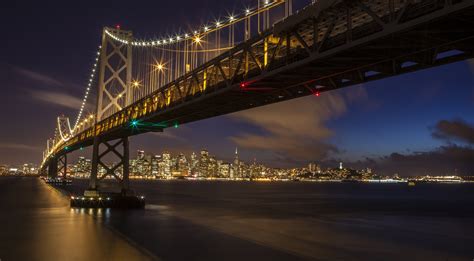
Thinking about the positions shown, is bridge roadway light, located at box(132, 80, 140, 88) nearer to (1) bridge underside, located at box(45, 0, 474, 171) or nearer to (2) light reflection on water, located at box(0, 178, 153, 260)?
(2) light reflection on water, located at box(0, 178, 153, 260)

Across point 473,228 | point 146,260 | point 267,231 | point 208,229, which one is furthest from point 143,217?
point 473,228

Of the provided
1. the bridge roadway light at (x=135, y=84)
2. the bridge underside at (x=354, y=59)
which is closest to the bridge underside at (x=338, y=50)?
the bridge underside at (x=354, y=59)

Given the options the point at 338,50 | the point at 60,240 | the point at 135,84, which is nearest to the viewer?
the point at 338,50

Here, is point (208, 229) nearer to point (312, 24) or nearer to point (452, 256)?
point (452, 256)

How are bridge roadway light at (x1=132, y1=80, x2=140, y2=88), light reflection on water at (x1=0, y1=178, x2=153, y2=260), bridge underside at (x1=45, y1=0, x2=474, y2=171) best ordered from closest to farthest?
1. bridge underside at (x1=45, y1=0, x2=474, y2=171)
2. light reflection on water at (x1=0, y1=178, x2=153, y2=260)
3. bridge roadway light at (x1=132, y1=80, x2=140, y2=88)

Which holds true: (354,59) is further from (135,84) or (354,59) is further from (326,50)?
(135,84)

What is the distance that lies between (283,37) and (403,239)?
18.4 metres

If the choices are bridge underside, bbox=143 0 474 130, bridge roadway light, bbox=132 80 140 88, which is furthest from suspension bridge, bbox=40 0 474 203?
bridge roadway light, bbox=132 80 140 88

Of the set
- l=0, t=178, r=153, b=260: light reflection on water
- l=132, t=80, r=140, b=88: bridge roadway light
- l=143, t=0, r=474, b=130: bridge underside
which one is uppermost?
l=132, t=80, r=140, b=88: bridge roadway light

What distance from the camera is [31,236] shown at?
28.3m

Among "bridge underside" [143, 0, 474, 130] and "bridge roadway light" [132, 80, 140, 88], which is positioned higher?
"bridge roadway light" [132, 80, 140, 88]

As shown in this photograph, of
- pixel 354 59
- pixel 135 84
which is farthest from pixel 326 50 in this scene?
pixel 135 84

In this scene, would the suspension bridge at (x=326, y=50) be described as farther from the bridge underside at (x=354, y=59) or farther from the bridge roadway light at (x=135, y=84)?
the bridge roadway light at (x=135, y=84)

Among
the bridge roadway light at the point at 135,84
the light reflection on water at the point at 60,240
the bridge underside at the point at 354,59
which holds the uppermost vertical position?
the bridge roadway light at the point at 135,84
